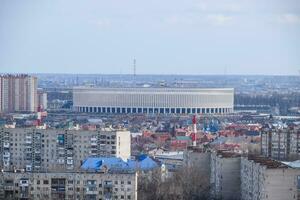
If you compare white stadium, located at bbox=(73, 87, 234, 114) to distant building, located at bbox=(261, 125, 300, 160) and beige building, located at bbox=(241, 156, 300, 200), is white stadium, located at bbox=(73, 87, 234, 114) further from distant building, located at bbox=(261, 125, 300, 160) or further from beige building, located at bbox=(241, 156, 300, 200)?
beige building, located at bbox=(241, 156, 300, 200)

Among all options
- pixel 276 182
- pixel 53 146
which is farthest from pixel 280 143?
pixel 276 182

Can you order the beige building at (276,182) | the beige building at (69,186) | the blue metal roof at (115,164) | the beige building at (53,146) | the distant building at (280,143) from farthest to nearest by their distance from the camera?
the distant building at (280,143)
the beige building at (53,146)
the blue metal roof at (115,164)
the beige building at (69,186)
the beige building at (276,182)

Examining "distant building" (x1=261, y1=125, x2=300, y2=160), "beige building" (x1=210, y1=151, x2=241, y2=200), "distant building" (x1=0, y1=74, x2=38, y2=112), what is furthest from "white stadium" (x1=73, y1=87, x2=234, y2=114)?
"beige building" (x1=210, y1=151, x2=241, y2=200)

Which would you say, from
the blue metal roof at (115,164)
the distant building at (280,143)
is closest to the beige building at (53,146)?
the blue metal roof at (115,164)

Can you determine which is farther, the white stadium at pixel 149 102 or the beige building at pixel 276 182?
the white stadium at pixel 149 102

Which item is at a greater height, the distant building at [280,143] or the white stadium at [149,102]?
the distant building at [280,143]

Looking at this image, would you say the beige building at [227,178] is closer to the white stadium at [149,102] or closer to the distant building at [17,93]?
the distant building at [17,93]

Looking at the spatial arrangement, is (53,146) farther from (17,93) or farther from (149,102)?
(149,102)
